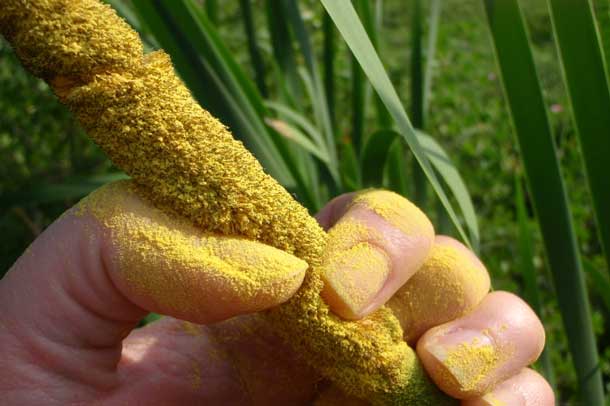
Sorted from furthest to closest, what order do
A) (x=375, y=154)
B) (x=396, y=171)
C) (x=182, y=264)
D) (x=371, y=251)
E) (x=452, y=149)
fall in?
(x=452, y=149)
(x=396, y=171)
(x=375, y=154)
(x=371, y=251)
(x=182, y=264)

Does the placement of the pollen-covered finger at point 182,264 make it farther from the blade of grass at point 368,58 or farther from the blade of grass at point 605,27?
the blade of grass at point 605,27

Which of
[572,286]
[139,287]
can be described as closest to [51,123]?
[572,286]

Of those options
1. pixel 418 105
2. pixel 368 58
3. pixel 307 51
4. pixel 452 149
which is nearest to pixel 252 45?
pixel 307 51

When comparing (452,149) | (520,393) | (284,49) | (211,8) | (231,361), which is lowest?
(452,149)

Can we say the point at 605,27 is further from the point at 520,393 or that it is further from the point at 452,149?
the point at 452,149

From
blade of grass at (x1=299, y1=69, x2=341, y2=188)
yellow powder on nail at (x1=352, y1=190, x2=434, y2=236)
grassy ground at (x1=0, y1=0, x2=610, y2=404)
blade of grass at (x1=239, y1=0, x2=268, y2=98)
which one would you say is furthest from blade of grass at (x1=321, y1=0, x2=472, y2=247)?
blade of grass at (x1=239, y1=0, x2=268, y2=98)

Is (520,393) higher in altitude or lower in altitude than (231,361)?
lower

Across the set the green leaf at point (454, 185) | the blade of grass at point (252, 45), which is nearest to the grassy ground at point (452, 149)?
the blade of grass at point (252, 45)
